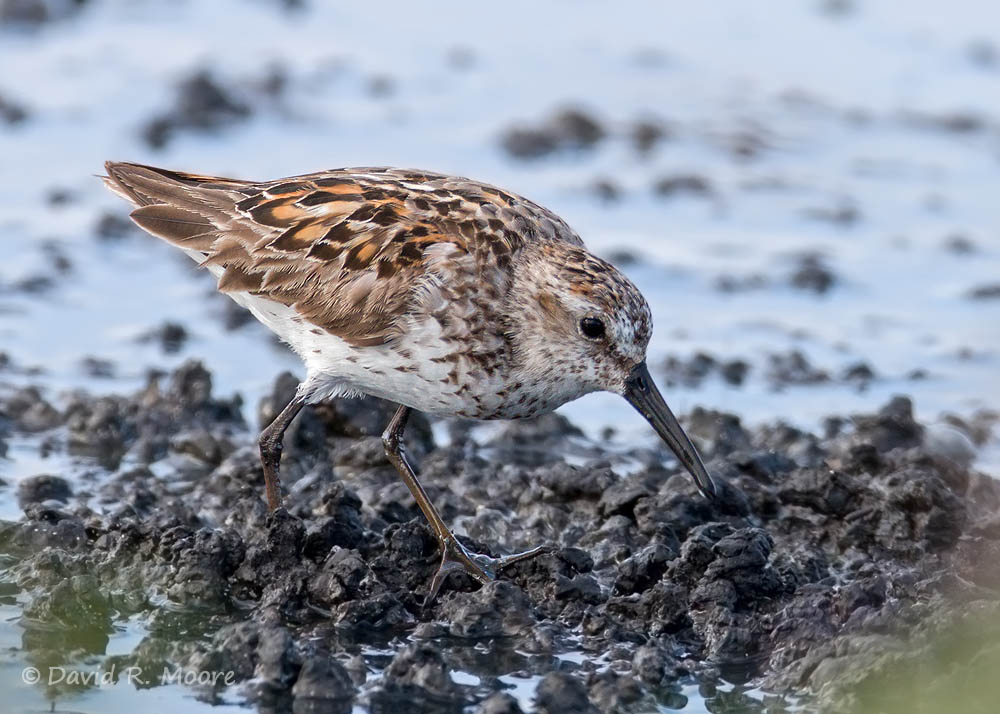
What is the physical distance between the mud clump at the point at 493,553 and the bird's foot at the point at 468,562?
65mm

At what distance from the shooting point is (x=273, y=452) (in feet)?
28.7

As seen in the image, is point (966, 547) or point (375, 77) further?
point (375, 77)

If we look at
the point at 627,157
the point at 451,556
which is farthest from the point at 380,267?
the point at 627,157

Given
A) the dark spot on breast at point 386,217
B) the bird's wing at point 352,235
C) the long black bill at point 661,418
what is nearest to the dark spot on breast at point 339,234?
the bird's wing at point 352,235

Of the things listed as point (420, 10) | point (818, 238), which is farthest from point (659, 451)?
point (420, 10)

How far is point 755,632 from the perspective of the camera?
753 centimetres

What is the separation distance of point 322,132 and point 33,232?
12.3 ft

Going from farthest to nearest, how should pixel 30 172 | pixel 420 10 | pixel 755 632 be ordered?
pixel 420 10 → pixel 30 172 → pixel 755 632

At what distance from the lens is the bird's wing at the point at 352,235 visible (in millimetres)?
7953

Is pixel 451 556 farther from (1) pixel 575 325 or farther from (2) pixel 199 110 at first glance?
(2) pixel 199 110

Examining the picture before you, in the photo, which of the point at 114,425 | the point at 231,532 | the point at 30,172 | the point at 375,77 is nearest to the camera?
the point at 231,532

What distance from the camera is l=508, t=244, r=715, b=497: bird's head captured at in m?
7.82

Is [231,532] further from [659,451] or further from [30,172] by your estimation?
[30,172]

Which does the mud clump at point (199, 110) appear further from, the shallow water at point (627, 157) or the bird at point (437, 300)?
the bird at point (437, 300)
